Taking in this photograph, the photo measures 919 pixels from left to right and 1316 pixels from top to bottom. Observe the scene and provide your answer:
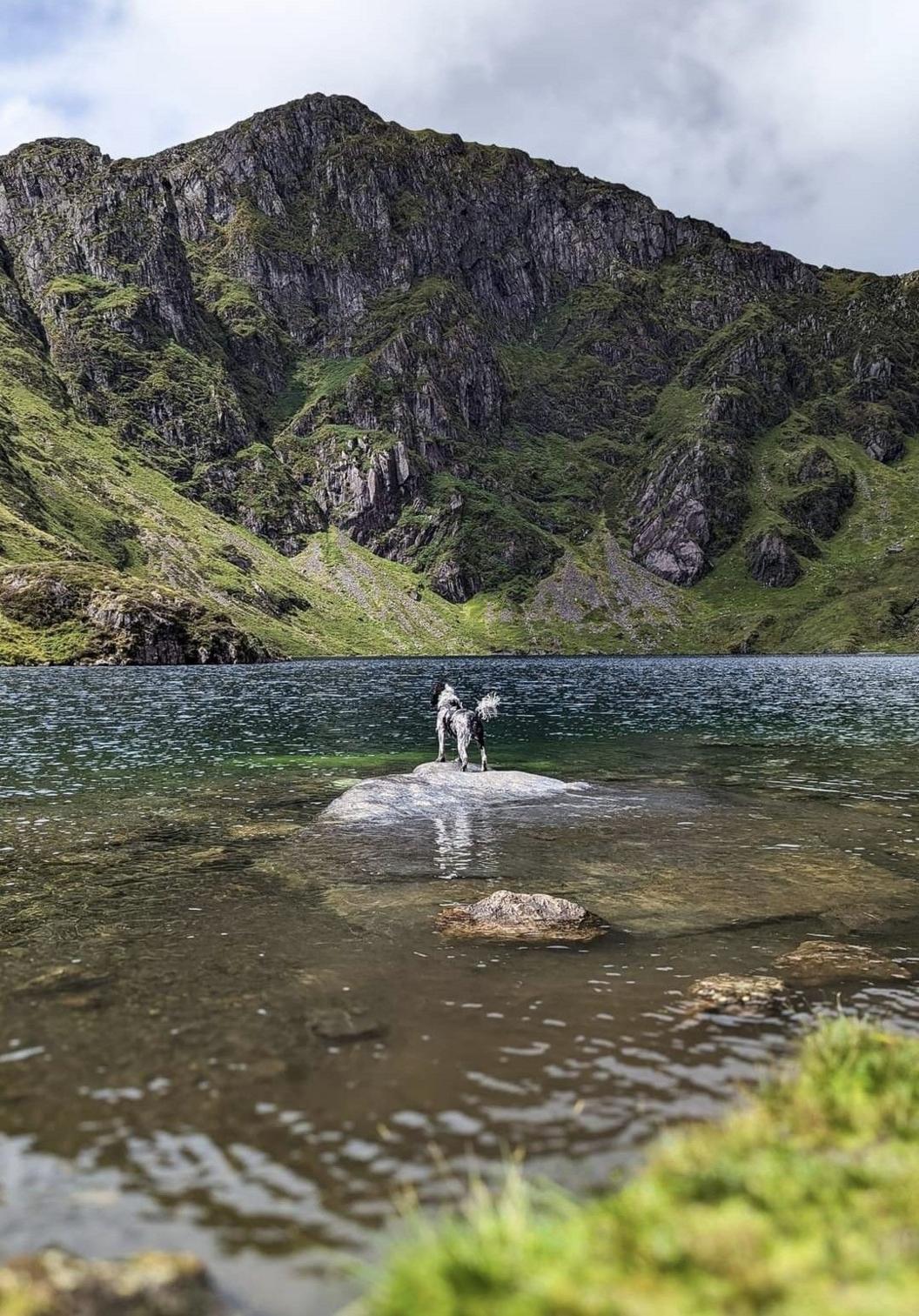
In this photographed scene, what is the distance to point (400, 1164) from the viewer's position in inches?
308

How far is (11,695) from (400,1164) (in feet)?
342

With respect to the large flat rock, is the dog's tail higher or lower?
higher

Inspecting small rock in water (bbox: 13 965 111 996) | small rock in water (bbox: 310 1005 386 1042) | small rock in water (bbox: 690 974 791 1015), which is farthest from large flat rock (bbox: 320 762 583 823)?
small rock in water (bbox: 690 974 791 1015)

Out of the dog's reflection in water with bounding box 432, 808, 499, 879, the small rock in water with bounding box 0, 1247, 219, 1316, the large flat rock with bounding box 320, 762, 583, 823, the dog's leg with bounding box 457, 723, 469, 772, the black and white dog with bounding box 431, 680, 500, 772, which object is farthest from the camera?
the black and white dog with bounding box 431, 680, 500, 772

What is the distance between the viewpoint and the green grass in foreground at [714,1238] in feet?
15.0

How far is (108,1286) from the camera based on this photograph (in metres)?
5.62

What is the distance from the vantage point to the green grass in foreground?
459 centimetres

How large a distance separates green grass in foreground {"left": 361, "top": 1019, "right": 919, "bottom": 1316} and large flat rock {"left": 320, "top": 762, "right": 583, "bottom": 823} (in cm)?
2267

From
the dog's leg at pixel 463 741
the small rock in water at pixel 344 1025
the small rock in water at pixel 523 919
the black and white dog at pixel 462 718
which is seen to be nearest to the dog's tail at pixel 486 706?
the black and white dog at pixel 462 718

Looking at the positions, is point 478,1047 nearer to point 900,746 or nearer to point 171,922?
point 171,922

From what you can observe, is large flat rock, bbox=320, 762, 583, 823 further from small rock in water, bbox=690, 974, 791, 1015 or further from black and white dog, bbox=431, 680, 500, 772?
small rock in water, bbox=690, 974, 791, 1015

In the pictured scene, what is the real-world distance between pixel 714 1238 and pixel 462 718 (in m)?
36.0

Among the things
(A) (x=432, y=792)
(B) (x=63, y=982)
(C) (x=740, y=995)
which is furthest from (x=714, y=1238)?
(A) (x=432, y=792)

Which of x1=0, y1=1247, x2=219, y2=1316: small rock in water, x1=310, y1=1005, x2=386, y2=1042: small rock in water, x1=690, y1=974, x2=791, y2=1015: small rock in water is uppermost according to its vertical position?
x1=0, y1=1247, x2=219, y2=1316: small rock in water
